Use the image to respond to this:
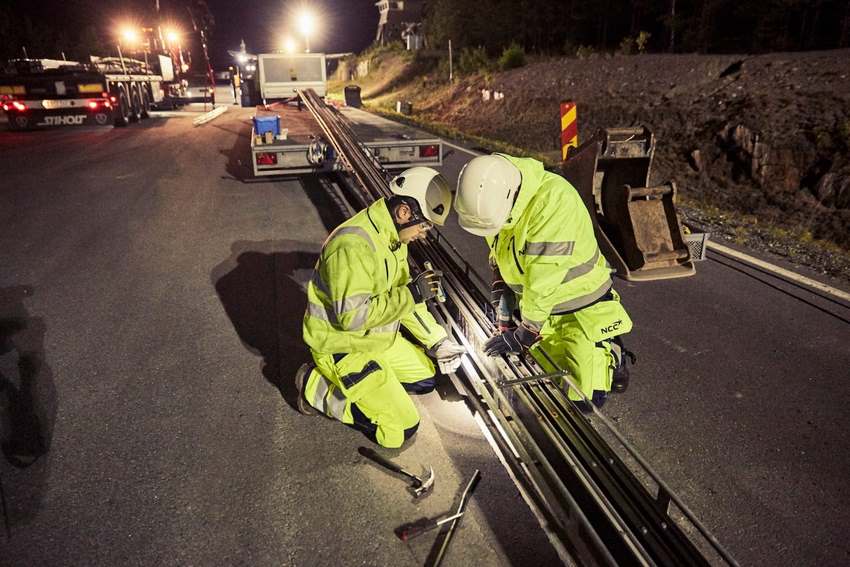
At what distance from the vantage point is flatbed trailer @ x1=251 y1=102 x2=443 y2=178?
314 inches

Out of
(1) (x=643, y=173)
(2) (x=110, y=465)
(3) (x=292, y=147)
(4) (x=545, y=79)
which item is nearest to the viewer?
(2) (x=110, y=465)

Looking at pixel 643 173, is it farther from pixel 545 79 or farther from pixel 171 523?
pixel 545 79

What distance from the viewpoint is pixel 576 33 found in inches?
1011

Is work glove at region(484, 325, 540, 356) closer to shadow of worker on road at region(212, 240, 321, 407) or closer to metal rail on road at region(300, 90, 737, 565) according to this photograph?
metal rail on road at region(300, 90, 737, 565)

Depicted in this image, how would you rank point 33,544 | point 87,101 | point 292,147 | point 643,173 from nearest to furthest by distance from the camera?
point 33,544
point 643,173
point 292,147
point 87,101

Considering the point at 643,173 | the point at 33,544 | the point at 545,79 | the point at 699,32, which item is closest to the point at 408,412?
the point at 33,544

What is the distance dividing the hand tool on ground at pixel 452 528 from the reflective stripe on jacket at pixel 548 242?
953 millimetres

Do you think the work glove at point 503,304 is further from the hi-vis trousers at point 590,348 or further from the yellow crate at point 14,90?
the yellow crate at point 14,90

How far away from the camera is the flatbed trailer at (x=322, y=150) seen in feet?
26.2

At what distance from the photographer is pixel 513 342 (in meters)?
3.19

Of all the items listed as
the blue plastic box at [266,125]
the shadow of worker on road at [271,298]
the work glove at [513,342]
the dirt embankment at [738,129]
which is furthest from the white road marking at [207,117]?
the work glove at [513,342]

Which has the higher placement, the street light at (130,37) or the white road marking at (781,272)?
the street light at (130,37)

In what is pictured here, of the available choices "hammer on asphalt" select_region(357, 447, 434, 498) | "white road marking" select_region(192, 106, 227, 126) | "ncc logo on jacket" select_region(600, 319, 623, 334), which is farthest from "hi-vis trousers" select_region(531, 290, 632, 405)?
"white road marking" select_region(192, 106, 227, 126)

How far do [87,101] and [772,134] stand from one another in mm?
18290
